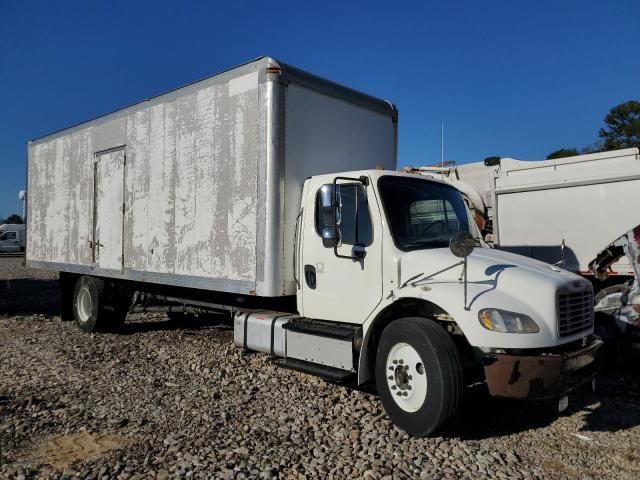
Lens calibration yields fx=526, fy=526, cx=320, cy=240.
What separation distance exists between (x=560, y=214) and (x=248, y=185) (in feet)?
17.2

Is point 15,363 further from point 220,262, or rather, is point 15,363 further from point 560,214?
point 560,214

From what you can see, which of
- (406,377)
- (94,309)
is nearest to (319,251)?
(406,377)

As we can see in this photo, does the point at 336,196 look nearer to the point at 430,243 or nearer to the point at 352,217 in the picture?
the point at 352,217

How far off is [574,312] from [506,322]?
81 cm

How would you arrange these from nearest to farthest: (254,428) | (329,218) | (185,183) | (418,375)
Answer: (418,375)
(254,428)
(329,218)
(185,183)

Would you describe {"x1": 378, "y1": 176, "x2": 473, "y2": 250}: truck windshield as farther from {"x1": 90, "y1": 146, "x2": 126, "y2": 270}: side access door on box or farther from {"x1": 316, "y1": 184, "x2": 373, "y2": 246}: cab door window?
{"x1": 90, "y1": 146, "x2": 126, "y2": 270}: side access door on box

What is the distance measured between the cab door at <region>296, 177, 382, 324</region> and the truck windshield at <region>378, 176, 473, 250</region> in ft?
0.60

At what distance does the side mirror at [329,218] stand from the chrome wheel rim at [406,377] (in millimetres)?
1201

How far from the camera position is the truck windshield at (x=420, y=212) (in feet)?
16.6

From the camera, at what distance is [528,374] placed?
3.98m

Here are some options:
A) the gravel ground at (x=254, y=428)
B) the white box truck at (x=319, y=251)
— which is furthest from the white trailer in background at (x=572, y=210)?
the white box truck at (x=319, y=251)

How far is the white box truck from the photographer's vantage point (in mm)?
4168

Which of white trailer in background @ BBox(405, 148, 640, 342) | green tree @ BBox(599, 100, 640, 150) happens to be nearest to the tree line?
green tree @ BBox(599, 100, 640, 150)

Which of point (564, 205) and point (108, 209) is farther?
point (108, 209)
